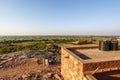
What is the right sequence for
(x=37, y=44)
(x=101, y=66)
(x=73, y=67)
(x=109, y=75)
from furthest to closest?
1. (x=37, y=44)
2. (x=73, y=67)
3. (x=101, y=66)
4. (x=109, y=75)

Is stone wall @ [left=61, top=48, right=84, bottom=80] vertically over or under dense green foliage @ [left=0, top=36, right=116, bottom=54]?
over

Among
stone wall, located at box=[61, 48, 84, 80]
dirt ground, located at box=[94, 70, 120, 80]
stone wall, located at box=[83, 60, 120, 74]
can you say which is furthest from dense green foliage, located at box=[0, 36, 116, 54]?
dirt ground, located at box=[94, 70, 120, 80]

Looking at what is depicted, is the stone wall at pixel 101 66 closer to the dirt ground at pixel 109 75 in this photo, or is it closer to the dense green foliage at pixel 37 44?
the dirt ground at pixel 109 75

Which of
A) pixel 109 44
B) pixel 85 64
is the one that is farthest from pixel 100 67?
pixel 109 44

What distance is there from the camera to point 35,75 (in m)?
12.7

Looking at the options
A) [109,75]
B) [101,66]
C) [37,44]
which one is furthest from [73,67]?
[37,44]

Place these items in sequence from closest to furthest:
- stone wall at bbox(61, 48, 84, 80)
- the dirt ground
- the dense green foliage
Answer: the dirt ground < stone wall at bbox(61, 48, 84, 80) < the dense green foliage

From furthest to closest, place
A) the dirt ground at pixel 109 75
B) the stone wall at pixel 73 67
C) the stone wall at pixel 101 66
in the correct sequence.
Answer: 1. the stone wall at pixel 73 67
2. the stone wall at pixel 101 66
3. the dirt ground at pixel 109 75

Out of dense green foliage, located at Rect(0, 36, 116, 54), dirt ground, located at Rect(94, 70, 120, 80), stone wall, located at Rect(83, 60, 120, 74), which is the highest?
stone wall, located at Rect(83, 60, 120, 74)

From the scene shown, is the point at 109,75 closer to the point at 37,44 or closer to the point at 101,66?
the point at 101,66

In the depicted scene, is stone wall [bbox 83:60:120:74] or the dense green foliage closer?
stone wall [bbox 83:60:120:74]

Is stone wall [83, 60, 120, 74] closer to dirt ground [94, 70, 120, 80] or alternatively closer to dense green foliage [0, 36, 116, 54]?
dirt ground [94, 70, 120, 80]

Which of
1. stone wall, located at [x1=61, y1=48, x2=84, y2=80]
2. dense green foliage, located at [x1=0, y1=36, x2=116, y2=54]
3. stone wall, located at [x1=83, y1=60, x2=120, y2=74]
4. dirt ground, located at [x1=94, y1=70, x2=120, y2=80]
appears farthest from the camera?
dense green foliage, located at [x1=0, y1=36, x2=116, y2=54]

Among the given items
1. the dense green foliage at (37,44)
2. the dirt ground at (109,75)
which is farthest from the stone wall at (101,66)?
the dense green foliage at (37,44)
